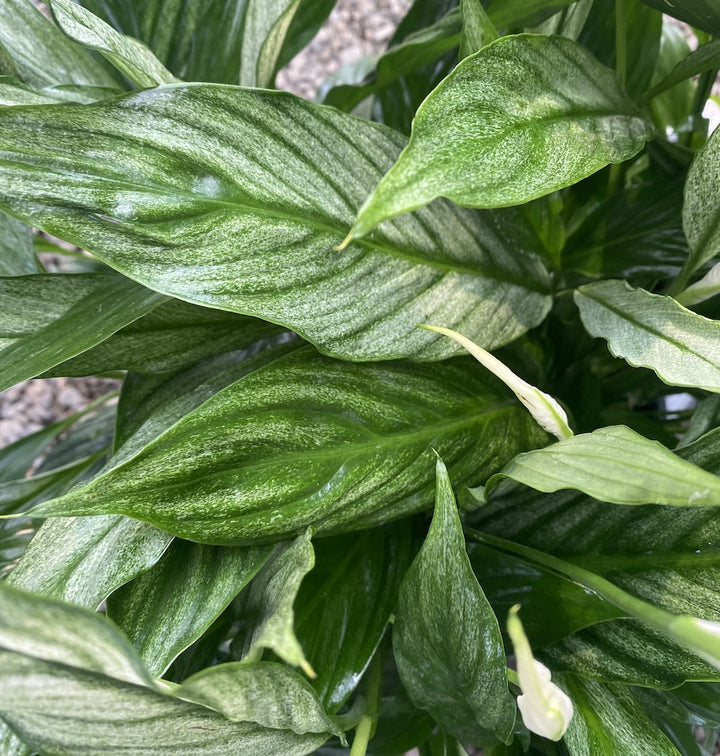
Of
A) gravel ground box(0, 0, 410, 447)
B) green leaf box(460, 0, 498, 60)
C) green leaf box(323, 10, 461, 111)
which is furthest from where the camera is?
gravel ground box(0, 0, 410, 447)

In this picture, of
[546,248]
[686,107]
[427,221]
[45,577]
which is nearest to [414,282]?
[427,221]

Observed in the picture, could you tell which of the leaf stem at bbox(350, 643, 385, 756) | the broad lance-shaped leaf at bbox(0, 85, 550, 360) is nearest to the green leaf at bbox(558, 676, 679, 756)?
the leaf stem at bbox(350, 643, 385, 756)

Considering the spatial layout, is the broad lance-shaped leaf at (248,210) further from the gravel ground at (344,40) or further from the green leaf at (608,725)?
the gravel ground at (344,40)

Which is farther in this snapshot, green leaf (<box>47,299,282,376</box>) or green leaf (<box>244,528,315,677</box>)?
green leaf (<box>47,299,282,376</box>)

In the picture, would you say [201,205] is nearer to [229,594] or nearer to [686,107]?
[229,594]

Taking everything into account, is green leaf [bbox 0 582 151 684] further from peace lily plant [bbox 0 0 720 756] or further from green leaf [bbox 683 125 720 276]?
green leaf [bbox 683 125 720 276]

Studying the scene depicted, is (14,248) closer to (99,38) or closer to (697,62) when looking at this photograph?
(99,38)
